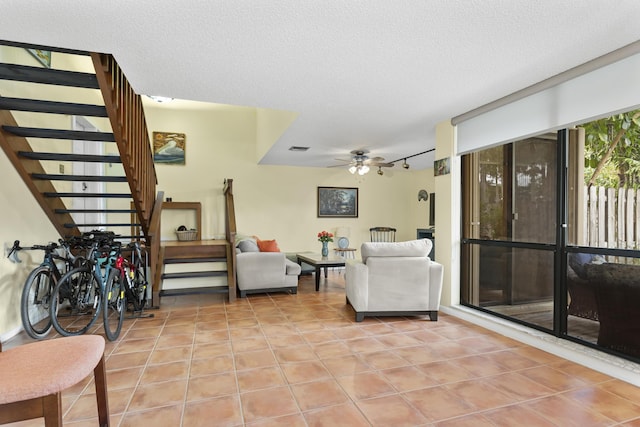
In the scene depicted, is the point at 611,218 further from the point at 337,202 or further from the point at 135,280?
Result: the point at 337,202

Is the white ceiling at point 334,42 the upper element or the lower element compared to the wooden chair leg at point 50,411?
upper

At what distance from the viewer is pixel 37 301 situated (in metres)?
3.29

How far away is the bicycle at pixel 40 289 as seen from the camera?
2.99 metres

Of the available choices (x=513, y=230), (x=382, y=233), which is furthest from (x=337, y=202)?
(x=513, y=230)

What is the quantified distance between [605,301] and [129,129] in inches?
174

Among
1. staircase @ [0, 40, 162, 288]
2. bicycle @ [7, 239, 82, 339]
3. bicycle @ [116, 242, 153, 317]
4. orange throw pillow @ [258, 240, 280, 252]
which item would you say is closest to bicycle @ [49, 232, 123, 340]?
bicycle @ [7, 239, 82, 339]

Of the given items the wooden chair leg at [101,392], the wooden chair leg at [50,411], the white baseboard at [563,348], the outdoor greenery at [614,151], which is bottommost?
the white baseboard at [563,348]

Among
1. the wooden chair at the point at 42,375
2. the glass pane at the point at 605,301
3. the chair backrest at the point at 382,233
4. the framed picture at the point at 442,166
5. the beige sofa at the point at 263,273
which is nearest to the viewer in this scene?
the wooden chair at the point at 42,375

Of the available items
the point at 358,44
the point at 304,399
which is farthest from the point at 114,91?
the point at 304,399

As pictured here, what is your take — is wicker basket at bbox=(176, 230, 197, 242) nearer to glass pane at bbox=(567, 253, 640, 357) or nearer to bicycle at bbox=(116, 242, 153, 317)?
bicycle at bbox=(116, 242, 153, 317)

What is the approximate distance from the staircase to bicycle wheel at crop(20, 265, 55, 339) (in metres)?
0.76

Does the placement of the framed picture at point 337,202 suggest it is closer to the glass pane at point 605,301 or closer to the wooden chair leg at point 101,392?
the glass pane at point 605,301

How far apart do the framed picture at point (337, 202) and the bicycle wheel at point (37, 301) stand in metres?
5.31

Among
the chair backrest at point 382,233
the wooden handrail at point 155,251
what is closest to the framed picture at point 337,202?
the chair backrest at point 382,233
